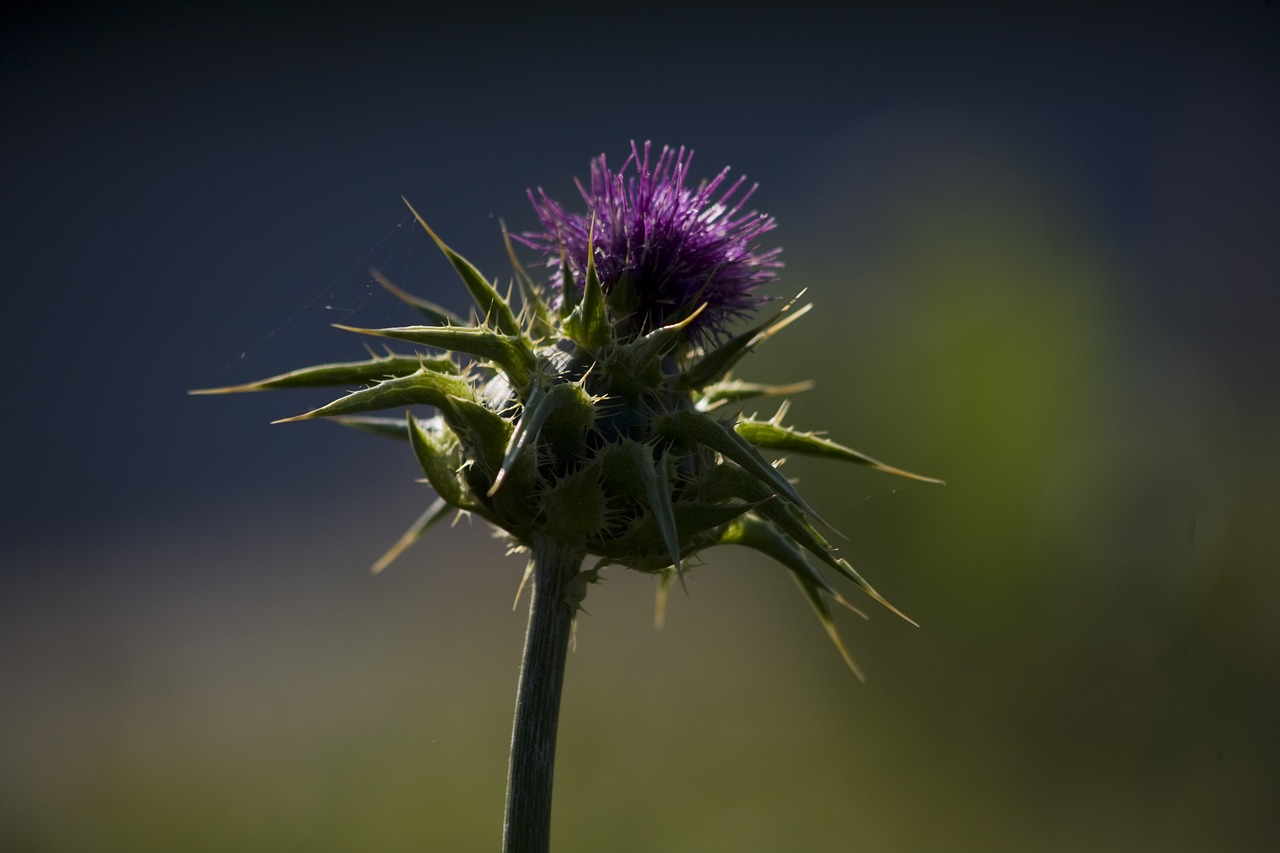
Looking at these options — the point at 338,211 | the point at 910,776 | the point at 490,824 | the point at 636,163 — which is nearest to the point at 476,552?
the point at 490,824

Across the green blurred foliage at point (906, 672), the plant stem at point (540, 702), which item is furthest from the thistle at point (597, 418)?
the green blurred foliage at point (906, 672)

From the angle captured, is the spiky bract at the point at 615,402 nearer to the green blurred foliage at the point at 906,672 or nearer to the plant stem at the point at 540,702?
the plant stem at the point at 540,702

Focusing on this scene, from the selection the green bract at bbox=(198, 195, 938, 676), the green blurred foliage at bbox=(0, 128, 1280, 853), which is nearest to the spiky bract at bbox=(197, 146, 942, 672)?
the green bract at bbox=(198, 195, 938, 676)

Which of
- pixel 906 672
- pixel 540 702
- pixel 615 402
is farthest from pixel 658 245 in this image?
pixel 906 672

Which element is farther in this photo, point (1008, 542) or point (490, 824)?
point (1008, 542)

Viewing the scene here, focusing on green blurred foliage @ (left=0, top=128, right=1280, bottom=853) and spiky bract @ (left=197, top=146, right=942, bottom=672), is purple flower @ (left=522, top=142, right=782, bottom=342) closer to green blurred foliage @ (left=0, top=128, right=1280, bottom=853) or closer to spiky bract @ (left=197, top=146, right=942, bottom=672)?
spiky bract @ (left=197, top=146, right=942, bottom=672)

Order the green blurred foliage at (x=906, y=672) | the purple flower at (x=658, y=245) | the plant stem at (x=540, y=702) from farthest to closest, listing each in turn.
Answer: the green blurred foliage at (x=906, y=672)
the purple flower at (x=658, y=245)
the plant stem at (x=540, y=702)

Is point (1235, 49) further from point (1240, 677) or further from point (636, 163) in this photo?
point (636, 163)
